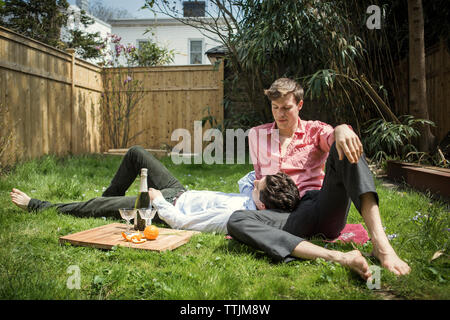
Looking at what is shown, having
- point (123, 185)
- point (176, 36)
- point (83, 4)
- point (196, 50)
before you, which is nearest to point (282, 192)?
point (123, 185)

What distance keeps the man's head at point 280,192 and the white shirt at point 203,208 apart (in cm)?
22

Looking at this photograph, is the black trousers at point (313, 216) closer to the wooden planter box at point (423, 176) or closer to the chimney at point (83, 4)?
the wooden planter box at point (423, 176)

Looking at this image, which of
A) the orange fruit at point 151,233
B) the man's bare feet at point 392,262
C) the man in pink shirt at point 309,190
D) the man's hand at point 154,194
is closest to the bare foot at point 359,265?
the man in pink shirt at point 309,190

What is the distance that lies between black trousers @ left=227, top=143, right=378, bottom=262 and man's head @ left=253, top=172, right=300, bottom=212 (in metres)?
0.06

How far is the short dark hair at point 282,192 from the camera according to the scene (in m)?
2.16

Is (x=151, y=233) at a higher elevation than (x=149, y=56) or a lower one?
lower

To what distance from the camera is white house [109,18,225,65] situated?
586 inches

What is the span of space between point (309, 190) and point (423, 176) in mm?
2241

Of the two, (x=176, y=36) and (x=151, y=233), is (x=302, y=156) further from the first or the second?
(x=176, y=36)

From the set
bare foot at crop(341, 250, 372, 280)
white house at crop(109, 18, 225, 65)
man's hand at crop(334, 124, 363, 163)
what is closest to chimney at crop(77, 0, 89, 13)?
white house at crop(109, 18, 225, 65)

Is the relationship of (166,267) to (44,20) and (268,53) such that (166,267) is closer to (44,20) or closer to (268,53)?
(268,53)

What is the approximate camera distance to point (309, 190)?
2.18 m

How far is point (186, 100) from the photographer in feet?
27.0
